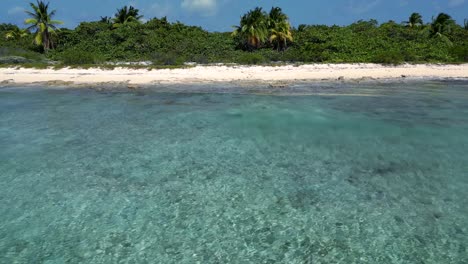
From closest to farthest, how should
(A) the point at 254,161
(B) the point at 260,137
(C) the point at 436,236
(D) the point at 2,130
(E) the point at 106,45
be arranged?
(C) the point at 436,236, (A) the point at 254,161, (B) the point at 260,137, (D) the point at 2,130, (E) the point at 106,45

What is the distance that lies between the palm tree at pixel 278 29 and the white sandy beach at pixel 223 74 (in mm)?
10602

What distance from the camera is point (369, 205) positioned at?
6246mm

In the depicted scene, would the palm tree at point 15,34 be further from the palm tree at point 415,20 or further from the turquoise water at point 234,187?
the palm tree at point 415,20

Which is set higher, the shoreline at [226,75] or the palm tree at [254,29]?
the palm tree at [254,29]

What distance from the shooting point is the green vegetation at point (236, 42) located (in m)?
34.6

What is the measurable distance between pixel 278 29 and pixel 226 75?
1684 centimetres

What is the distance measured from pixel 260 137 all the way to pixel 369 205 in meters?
4.99

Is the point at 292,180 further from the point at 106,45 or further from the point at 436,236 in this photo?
the point at 106,45

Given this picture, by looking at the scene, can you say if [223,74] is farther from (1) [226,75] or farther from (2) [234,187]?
(2) [234,187]

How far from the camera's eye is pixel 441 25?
148ft

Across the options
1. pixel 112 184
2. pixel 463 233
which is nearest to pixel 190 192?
pixel 112 184

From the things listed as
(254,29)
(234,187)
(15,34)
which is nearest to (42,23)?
(15,34)

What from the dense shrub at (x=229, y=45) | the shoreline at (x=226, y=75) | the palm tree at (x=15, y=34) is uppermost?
the palm tree at (x=15, y=34)

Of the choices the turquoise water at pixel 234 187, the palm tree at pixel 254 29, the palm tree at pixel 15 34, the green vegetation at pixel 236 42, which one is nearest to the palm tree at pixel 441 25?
the green vegetation at pixel 236 42
